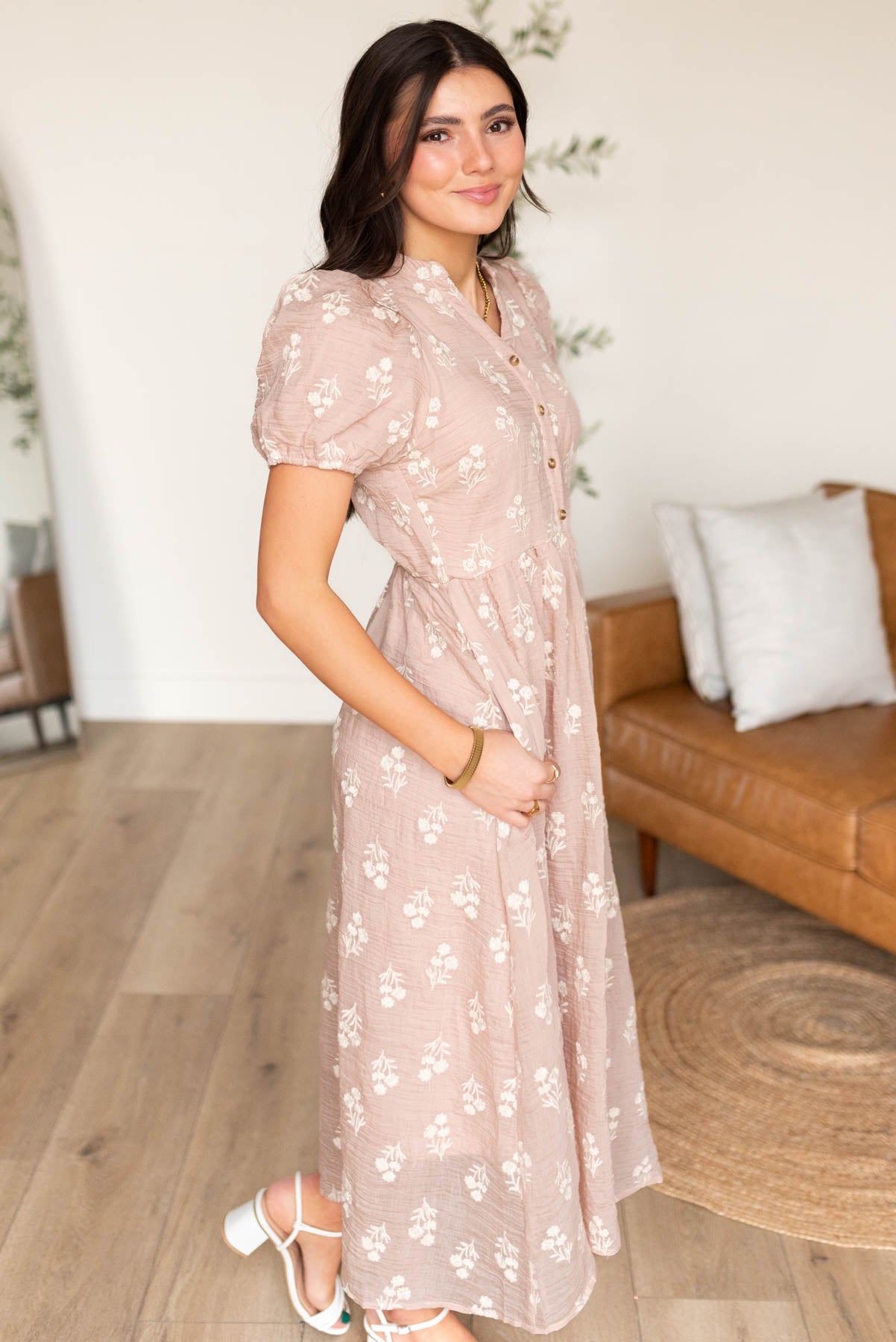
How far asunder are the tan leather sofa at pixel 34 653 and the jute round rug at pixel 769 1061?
1766mm

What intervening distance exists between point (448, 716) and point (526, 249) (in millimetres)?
2354

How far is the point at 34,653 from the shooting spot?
3490 millimetres

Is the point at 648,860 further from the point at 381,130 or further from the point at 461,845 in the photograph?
the point at 381,130

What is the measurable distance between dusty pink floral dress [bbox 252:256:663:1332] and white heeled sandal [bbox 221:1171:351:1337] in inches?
7.5

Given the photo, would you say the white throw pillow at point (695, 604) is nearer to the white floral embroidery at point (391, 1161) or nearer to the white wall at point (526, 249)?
the white wall at point (526, 249)

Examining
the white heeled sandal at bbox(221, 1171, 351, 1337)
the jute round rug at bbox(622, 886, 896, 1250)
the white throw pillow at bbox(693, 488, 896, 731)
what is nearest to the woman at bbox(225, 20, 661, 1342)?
the white heeled sandal at bbox(221, 1171, 351, 1337)

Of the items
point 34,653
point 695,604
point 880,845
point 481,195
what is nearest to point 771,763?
point 880,845

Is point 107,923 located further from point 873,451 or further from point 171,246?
point 873,451

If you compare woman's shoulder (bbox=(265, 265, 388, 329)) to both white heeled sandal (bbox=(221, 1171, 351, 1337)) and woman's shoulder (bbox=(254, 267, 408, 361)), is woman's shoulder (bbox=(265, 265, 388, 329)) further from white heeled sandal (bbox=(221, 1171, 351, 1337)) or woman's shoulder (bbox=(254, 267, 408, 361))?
white heeled sandal (bbox=(221, 1171, 351, 1337))

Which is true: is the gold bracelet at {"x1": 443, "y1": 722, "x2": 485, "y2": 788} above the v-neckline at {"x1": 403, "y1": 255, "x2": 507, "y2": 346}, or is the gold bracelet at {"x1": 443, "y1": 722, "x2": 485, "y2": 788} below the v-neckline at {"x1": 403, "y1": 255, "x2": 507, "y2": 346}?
below

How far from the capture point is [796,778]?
2.31 metres

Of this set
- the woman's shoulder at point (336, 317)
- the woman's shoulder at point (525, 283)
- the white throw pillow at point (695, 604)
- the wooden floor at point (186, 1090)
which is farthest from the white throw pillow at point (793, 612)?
the woman's shoulder at point (336, 317)

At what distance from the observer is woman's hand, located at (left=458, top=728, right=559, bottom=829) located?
132cm

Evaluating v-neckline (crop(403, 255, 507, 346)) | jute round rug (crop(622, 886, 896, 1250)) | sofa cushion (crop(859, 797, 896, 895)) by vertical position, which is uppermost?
v-neckline (crop(403, 255, 507, 346))
